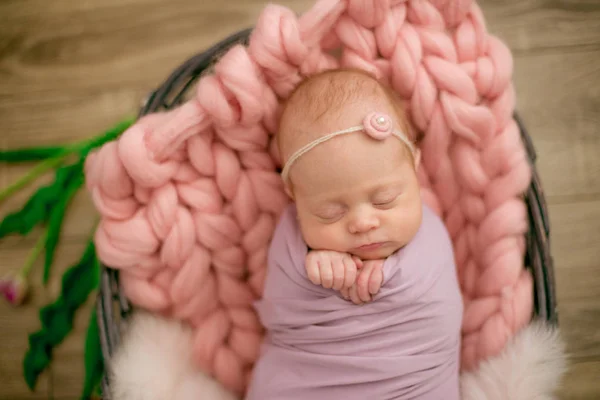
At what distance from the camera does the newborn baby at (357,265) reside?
75 cm

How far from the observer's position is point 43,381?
3.76 feet

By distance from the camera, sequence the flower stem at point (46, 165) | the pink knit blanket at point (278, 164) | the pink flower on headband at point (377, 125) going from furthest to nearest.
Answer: the flower stem at point (46, 165) < the pink knit blanket at point (278, 164) < the pink flower on headband at point (377, 125)

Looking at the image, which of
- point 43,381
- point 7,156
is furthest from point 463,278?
point 7,156

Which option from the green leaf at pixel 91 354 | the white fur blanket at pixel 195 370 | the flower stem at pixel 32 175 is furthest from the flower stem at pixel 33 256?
the white fur blanket at pixel 195 370

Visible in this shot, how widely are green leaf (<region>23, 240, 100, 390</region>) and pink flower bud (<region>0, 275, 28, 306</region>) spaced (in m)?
0.07

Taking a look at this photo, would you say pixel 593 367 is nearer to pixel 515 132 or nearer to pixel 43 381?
pixel 515 132

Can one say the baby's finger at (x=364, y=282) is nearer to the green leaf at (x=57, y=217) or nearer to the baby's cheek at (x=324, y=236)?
the baby's cheek at (x=324, y=236)

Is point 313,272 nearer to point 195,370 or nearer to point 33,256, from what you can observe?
point 195,370

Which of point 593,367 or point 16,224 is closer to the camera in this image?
point 593,367

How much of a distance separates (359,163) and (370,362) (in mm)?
293

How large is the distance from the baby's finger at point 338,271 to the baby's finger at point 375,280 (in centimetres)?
4

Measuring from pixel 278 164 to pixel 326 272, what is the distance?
247 mm

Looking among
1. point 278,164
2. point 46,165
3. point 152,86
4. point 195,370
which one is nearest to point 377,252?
point 278,164

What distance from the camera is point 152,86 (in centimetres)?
121
